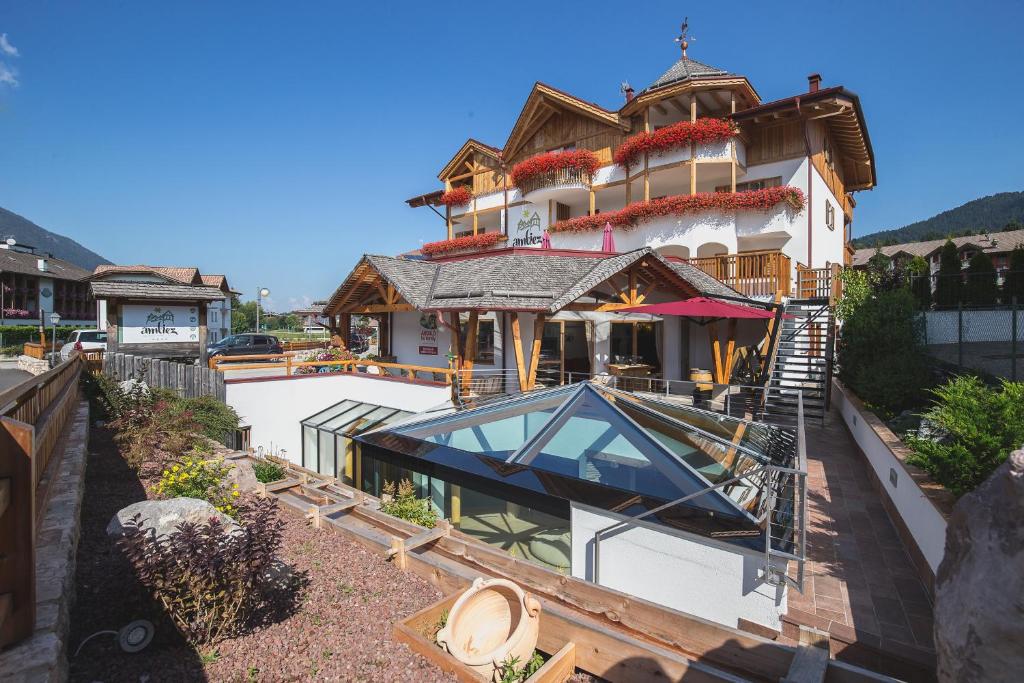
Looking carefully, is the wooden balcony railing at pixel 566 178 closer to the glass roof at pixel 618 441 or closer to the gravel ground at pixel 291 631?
the glass roof at pixel 618 441

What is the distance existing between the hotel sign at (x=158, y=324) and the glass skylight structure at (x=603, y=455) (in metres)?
10.00

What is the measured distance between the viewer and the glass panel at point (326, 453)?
572 inches

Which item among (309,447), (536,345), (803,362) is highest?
(536,345)

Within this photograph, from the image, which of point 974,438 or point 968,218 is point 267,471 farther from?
point 968,218

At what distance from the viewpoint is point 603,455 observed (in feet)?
20.7

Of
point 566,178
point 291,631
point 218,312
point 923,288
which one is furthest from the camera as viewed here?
point 218,312

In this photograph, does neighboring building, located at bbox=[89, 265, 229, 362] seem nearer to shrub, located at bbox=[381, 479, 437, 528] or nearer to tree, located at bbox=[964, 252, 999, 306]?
shrub, located at bbox=[381, 479, 437, 528]

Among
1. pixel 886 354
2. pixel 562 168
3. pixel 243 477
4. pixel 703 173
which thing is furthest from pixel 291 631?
pixel 562 168

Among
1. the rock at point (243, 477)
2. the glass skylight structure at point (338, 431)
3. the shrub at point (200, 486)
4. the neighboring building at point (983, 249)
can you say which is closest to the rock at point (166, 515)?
the shrub at point (200, 486)

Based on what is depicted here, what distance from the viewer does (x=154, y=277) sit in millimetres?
17203

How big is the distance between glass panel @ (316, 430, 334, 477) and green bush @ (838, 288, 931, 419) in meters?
13.4

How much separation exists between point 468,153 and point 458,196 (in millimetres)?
2685

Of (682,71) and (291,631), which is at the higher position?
(682,71)

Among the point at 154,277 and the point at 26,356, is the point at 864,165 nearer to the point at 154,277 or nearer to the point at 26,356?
the point at 154,277
